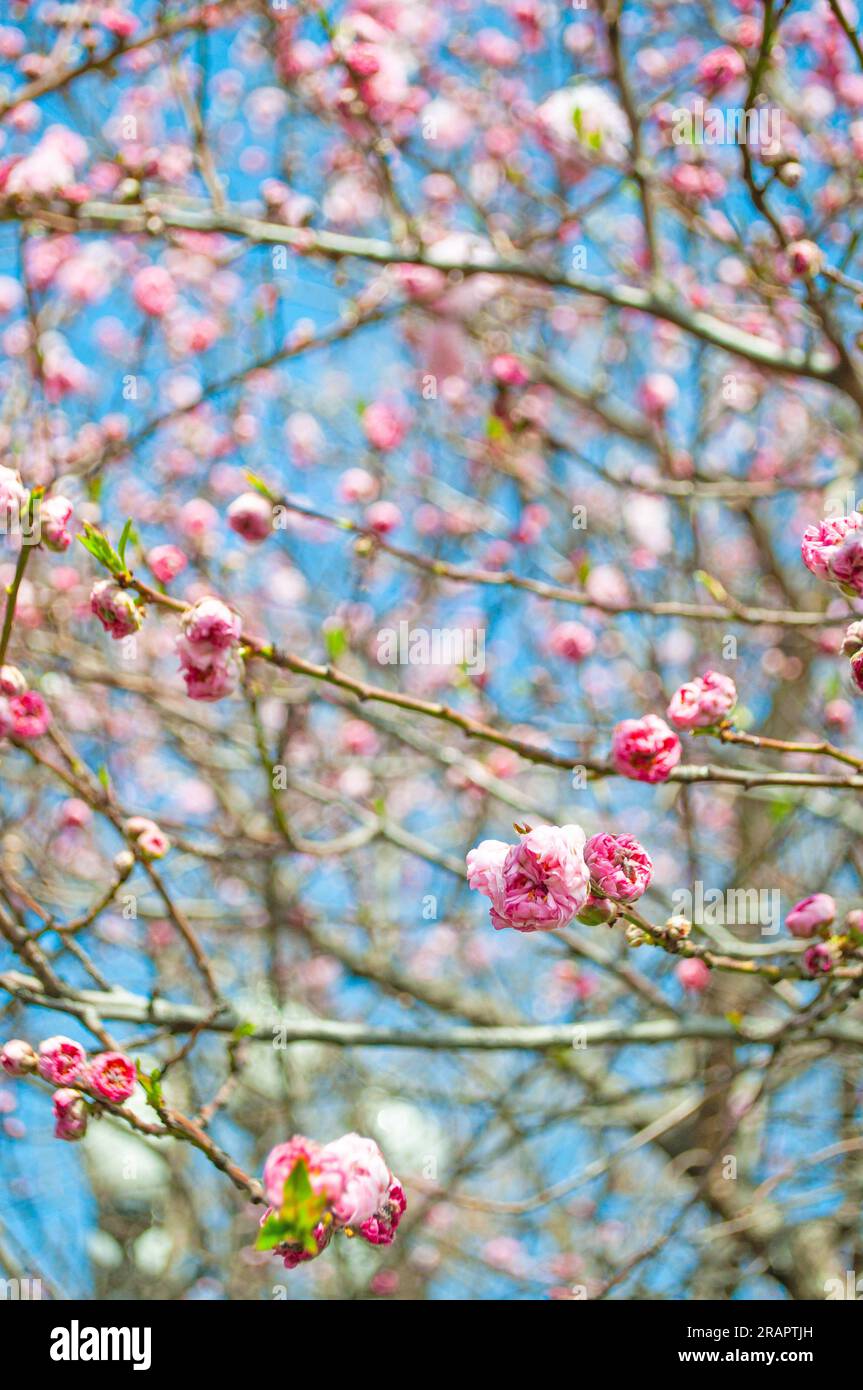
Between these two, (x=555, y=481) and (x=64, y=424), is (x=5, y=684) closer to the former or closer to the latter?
(x=64, y=424)

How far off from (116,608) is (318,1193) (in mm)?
921

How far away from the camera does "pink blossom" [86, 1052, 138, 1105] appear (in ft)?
5.64

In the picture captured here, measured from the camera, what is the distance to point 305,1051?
5.68m

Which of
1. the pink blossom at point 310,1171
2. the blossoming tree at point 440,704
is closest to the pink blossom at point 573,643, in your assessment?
the blossoming tree at point 440,704

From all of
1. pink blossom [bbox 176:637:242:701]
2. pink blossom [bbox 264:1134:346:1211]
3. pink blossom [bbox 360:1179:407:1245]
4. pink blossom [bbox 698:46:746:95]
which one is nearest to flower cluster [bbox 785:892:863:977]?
pink blossom [bbox 360:1179:407:1245]

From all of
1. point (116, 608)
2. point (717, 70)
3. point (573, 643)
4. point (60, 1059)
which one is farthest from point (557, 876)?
point (717, 70)

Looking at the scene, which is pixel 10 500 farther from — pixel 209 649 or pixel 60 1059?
pixel 60 1059

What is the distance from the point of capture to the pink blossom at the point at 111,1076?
1720 mm

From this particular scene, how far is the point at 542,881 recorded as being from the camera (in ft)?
4.70

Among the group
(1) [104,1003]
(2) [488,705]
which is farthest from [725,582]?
(1) [104,1003]

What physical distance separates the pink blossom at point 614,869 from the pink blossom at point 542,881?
0.04 m

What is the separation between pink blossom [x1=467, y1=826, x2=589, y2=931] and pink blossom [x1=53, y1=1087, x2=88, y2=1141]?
2.71 ft

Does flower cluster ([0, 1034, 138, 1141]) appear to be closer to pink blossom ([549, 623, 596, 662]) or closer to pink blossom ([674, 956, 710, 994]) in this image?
pink blossom ([674, 956, 710, 994])
